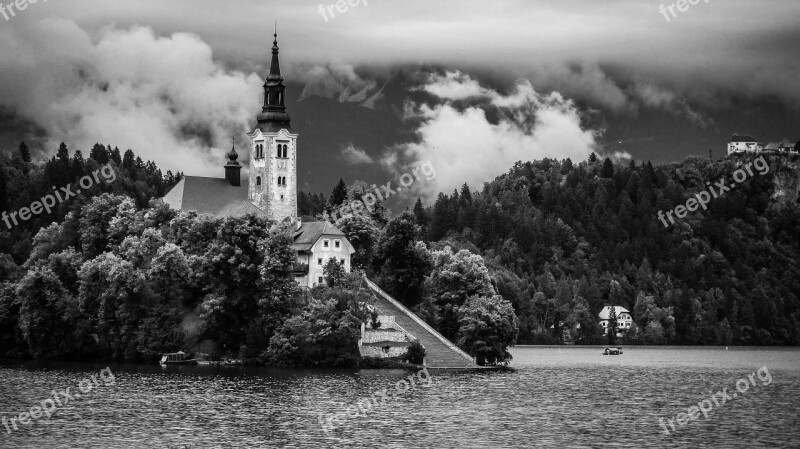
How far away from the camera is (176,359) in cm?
9862

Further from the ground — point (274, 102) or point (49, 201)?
point (274, 102)

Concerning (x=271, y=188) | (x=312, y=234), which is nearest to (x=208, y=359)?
(x=312, y=234)

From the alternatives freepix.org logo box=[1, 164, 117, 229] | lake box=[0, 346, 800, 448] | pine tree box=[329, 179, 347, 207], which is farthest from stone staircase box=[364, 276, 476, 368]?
freepix.org logo box=[1, 164, 117, 229]

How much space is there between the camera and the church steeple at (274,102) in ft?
395

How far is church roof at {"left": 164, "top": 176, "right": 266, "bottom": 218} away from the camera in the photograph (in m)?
121

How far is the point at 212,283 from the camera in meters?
101

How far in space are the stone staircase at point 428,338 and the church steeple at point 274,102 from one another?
25.9 meters

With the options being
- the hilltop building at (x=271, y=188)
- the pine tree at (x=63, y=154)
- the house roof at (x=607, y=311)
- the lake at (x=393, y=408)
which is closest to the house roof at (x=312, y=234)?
the hilltop building at (x=271, y=188)

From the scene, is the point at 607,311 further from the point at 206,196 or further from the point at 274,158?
the point at 206,196

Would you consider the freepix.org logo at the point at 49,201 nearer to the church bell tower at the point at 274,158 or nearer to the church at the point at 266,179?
the church at the point at 266,179

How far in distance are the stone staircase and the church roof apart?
22977mm

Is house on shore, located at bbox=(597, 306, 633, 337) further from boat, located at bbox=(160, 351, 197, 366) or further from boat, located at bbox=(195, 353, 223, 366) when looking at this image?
boat, located at bbox=(160, 351, 197, 366)

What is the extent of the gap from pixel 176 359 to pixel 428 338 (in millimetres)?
22249

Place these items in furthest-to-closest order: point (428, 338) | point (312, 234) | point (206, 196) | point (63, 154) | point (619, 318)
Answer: point (619, 318), point (63, 154), point (206, 196), point (312, 234), point (428, 338)
